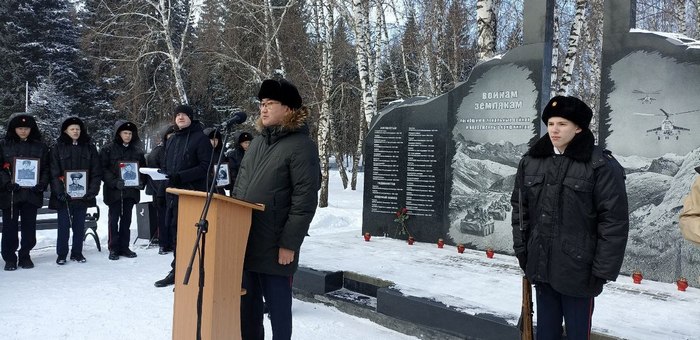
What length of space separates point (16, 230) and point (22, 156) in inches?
34.6

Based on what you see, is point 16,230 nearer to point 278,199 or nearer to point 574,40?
point 278,199

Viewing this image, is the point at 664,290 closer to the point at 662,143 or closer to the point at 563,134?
the point at 662,143

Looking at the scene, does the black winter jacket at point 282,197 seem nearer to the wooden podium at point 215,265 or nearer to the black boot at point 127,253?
the wooden podium at point 215,265

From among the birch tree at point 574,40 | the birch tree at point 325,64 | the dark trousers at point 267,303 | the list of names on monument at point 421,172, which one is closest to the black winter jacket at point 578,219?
the dark trousers at point 267,303

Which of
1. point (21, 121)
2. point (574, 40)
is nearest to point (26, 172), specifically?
point (21, 121)

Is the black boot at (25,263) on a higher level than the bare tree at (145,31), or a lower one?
lower

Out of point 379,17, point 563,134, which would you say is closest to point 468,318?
point 563,134

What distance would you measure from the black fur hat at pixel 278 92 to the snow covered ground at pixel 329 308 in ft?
6.39

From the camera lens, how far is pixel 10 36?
25.6 meters

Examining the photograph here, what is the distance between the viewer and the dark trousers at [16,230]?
Result: 6105 mm

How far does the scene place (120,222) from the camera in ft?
23.1

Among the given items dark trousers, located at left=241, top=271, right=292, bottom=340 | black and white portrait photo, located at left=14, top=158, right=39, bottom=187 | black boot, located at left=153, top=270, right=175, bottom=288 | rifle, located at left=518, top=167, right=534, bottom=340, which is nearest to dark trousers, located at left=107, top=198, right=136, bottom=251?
black and white portrait photo, located at left=14, top=158, right=39, bottom=187

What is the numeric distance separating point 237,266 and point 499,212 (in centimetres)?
471

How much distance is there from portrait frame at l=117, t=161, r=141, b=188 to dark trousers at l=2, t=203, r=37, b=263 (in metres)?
1.13
